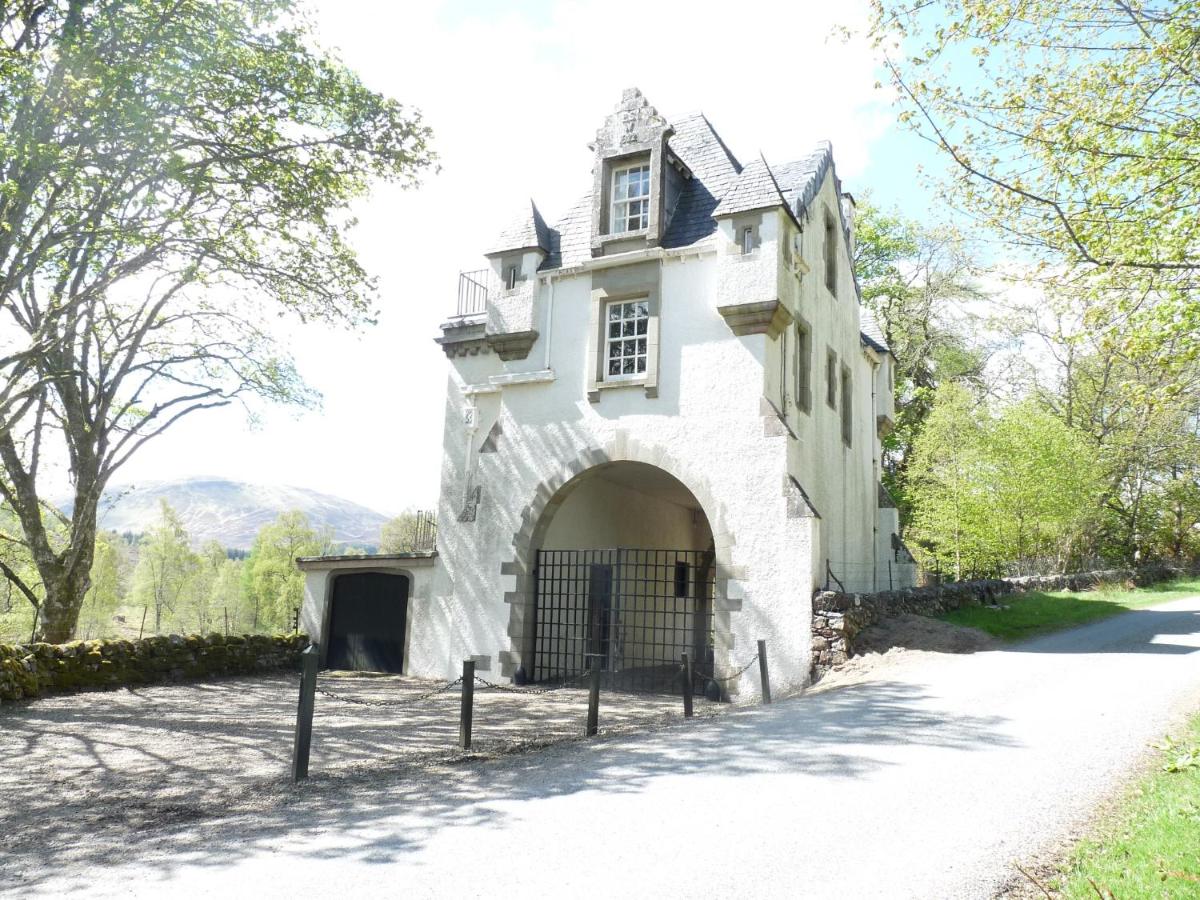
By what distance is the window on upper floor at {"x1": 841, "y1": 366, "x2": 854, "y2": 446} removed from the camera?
64.8 feet

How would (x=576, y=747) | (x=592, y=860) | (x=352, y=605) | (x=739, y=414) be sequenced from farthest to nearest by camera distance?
(x=352, y=605) → (x=739, y=414) → (x=576, y=747) → (x=592, y=860)

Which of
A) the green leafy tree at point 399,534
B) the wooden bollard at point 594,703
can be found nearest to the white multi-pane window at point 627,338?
the wooden bollard at point 594,703

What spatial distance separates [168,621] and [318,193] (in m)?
66.9

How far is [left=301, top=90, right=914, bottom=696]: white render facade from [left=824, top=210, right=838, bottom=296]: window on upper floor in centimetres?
7

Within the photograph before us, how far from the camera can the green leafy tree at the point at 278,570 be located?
63.0m

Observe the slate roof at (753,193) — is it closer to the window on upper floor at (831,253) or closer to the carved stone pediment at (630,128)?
the carved stone pediment at (630,128)

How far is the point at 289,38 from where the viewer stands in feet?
39.8

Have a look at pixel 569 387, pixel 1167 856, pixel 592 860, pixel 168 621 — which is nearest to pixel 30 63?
pixel 569 387

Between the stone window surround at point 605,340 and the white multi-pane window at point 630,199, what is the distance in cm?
142

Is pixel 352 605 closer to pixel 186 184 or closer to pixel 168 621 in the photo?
pixel 186 184

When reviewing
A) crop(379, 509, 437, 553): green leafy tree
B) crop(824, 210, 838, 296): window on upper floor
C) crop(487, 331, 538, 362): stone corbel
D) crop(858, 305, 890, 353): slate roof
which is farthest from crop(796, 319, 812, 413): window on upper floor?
crop(379, 509, 437, 553): green leafy tree

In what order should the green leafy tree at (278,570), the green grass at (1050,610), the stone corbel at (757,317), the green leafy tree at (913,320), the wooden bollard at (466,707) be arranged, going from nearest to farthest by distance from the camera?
the wooden bollard at (466,707), the stone corbel at (757,317), the green grass at (1050,610), the green leafy tree at (913,320), the green leafy tree at (278,570)

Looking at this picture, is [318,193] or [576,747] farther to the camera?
[318,193]

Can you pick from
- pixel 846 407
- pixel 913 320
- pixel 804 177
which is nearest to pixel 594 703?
pixel 846 407
